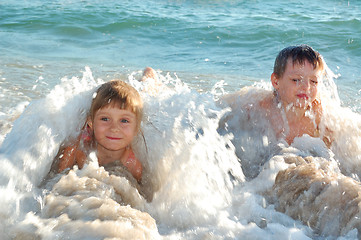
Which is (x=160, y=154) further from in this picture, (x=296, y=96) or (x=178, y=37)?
(x=178, y=37)

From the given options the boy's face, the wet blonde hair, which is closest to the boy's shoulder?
the boy's face

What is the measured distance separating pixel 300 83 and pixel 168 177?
1.53 m

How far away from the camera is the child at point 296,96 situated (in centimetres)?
423

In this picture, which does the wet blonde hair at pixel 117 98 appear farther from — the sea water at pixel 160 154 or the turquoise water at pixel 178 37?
the turquoise water at pixel 178 37

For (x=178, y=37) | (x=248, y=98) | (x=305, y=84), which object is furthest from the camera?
(x=178, y=37)

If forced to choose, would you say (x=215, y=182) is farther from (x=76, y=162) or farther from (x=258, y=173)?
(x=76, y=162)

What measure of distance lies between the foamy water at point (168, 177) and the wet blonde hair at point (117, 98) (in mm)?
144

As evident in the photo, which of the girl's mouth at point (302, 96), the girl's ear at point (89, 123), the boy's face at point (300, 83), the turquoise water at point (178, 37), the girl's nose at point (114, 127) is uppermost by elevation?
the boy's face at point (300, 83)

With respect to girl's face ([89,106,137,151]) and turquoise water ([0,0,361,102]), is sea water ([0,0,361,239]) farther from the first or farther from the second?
girl's face ([89,106,137,151])

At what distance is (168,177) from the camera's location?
11.8ft

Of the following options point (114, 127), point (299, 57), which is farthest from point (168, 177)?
point (299, 57)

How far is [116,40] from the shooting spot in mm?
9938

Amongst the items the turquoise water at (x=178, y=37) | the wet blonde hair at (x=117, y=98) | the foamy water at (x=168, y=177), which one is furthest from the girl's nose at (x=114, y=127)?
the turquoise water at (x=178, y=37)

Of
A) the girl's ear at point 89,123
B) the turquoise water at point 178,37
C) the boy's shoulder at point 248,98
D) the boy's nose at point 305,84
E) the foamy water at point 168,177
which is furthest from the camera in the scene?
the turquoise water at point 178,37
